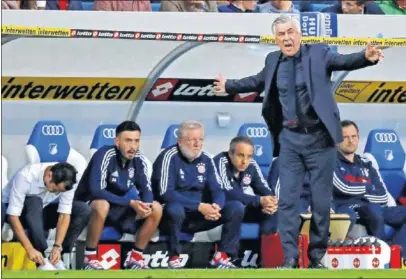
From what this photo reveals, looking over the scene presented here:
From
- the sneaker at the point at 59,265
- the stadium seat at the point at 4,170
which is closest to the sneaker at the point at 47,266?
the sneaker at the point at 59,265

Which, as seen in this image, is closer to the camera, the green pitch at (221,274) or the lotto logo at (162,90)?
the green pitch at (221,274)

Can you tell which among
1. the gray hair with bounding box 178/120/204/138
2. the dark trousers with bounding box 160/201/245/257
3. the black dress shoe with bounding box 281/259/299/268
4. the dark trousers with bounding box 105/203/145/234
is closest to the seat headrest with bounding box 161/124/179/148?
the gray hair with bounding box 178/120/204/138

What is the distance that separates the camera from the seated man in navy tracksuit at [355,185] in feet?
38.9

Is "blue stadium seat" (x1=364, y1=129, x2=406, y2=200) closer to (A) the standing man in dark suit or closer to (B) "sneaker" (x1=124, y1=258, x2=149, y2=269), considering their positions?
(B) "sneaker" (x1=124, y1=258, x2=149, y2=269)

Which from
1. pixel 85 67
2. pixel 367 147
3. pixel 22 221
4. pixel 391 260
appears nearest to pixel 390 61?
pixel 367 147

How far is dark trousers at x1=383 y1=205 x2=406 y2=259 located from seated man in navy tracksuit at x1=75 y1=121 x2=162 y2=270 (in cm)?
209

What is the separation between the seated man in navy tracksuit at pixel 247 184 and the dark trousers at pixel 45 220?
1.33m

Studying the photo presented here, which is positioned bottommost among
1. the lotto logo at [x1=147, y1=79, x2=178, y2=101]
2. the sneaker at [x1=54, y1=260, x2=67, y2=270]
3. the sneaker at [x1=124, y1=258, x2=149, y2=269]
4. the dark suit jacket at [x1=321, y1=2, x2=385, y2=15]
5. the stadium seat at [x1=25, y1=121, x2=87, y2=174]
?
the sneaker at [x1=54, y1=260, x2=67, y2=270]

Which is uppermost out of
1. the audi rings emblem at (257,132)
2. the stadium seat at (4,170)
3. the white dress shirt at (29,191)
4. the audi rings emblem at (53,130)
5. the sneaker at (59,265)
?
the audi rings emblem at (257,132)

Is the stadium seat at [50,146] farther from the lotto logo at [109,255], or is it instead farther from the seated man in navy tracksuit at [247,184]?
the seated man in navy tracksuit at [247,184]

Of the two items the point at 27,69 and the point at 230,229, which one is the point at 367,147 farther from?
the point at 27,69

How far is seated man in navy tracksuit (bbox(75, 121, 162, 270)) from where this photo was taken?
37.2 ft

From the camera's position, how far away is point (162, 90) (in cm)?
1218

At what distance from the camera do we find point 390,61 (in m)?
12.5
